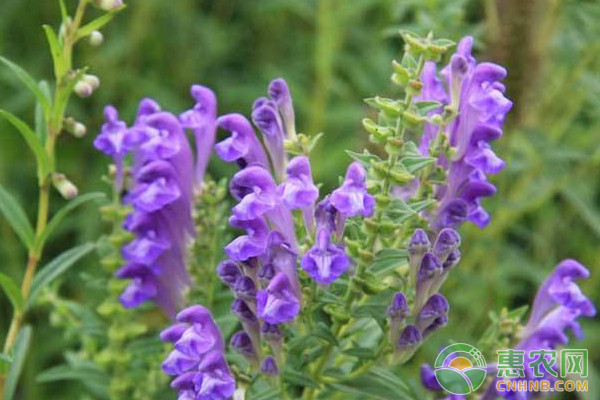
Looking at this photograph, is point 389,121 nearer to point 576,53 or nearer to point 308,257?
point 308,257

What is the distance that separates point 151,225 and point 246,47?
88.8 inches

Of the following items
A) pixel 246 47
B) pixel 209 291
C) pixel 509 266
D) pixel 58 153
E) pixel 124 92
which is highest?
pixel 246 47

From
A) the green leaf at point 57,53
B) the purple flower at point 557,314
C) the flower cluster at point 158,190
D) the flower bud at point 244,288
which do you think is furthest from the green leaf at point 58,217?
the purple flower at point 557,314

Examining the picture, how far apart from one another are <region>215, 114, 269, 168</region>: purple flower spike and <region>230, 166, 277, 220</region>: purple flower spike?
0.12 metres

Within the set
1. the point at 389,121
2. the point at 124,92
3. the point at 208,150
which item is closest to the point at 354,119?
the point at 124,92

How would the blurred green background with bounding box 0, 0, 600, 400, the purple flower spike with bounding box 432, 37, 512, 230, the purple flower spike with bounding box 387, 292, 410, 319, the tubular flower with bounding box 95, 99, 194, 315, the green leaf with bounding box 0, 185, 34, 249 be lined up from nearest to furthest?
the purple flower spike with bounding box 387, 292, 410, 319 < the purple flower spike with bounding box 432, 37, 512, 230 < the green leaf with bounding box 0, 185, 34, 249 < the tubular flower with bounding box 95, 99, 194, 315 < the blurred green background with bounding box 0, 0, 600, 400

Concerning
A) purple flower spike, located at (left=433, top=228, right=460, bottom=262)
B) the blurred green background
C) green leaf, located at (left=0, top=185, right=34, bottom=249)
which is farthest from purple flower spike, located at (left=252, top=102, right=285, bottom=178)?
the blurred green background

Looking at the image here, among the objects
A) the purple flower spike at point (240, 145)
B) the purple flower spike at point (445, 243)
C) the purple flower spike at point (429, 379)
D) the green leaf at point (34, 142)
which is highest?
the purple flower spike at point (240, 145)

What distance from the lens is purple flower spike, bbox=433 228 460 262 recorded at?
175 cm

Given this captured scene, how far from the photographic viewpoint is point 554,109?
3377 mm

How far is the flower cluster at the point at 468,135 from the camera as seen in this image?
1.83 m

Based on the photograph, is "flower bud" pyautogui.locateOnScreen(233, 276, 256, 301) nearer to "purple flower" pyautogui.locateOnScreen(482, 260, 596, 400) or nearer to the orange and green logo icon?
the orange and green logo icon

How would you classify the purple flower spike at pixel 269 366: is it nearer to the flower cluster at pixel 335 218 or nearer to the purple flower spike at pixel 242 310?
the purple flower spike at pixel 242 310

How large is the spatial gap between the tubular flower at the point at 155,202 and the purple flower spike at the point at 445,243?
1.94 ft
